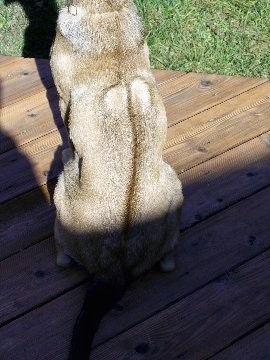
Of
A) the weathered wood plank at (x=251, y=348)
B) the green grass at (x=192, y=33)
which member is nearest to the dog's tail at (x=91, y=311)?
the weathered wood plank at (x=251, y=348)

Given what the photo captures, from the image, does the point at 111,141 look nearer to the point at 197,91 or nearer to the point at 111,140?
the point at 111,140

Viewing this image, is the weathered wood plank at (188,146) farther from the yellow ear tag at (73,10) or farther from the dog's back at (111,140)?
the yellow ear tag at (73,10)

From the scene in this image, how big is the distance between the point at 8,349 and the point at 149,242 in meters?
0.78

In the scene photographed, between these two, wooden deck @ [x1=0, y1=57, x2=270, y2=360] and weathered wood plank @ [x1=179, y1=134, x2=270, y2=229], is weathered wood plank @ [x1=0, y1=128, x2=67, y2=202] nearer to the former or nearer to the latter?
wooden deck @ [x1=0, y1=57, x2=270, y2=360]

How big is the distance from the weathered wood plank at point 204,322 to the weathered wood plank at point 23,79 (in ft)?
7.42

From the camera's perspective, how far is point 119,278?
338 cm

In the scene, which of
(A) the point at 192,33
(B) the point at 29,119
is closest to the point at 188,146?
(B) the point at 29,119

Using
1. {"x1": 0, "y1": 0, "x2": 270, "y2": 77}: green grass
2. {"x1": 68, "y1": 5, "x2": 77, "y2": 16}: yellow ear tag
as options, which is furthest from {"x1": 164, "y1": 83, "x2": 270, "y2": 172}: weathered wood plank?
{"x1": 68, "y1": 5, "x2": 77, "y2": 16}: yellow ear tag

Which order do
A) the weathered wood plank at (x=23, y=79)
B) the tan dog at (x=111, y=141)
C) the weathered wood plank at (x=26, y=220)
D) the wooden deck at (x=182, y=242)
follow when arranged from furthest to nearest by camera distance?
the weathered wood plank at (x=23, y=79) < the weathered wood plank at (x=26, y=220) < the wooden deck at (x=182, y=242) < the tan dog at (x=111, y=141)

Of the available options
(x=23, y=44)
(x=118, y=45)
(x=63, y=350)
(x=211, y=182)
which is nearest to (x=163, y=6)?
(x=23, y=44)

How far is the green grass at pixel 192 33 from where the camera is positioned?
572 centimetres

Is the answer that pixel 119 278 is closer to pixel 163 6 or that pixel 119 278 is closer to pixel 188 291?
pixel 188 291

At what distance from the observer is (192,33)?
6.13 meters

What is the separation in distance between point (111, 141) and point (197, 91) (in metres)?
2.14
